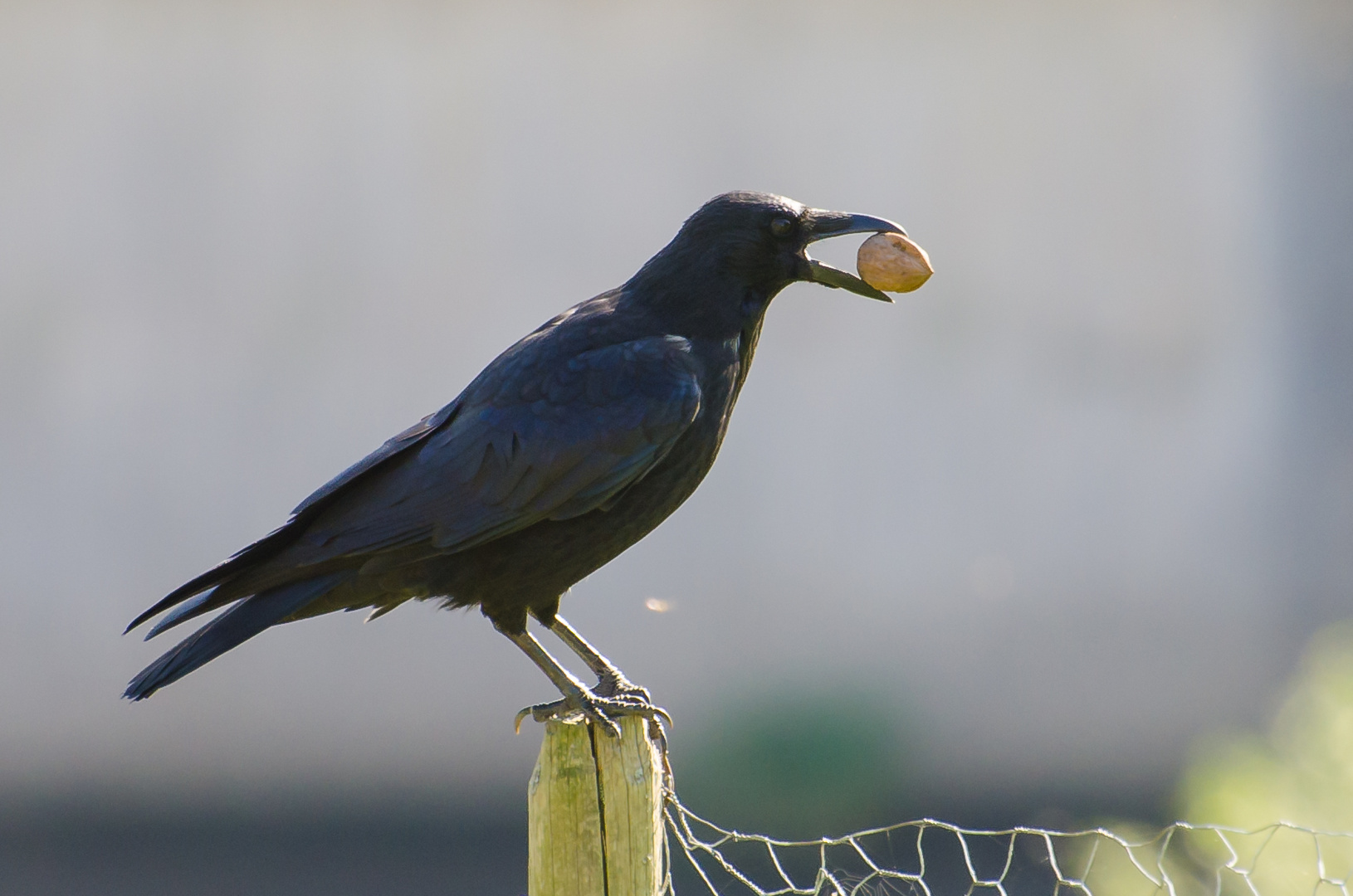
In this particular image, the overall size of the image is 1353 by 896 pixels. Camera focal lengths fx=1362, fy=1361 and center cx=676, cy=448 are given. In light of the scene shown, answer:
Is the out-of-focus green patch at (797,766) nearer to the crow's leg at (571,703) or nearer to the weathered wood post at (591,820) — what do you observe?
the crow's leg at (571,703)

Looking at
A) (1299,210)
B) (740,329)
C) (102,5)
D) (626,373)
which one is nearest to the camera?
(626,373)

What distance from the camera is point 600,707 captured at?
288 cm

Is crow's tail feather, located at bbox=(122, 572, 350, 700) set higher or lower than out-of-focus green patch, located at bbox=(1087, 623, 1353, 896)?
higher

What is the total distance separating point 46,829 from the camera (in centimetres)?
591

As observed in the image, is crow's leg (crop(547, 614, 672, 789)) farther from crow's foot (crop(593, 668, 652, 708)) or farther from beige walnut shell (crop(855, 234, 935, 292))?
beige walnut shell (crop(855, 234, 935, 292))

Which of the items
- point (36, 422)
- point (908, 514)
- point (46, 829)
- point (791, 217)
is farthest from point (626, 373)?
point (46, 829)

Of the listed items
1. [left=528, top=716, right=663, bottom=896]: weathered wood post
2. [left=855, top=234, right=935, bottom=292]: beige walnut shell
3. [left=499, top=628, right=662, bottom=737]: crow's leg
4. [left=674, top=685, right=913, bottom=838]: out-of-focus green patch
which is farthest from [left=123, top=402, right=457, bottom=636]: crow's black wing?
[left=674, top=685, right=913, bottom=838]: out-of-focus green patch

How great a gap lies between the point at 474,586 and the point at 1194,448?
161 inches

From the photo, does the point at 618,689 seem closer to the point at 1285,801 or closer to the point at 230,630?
the point at 230,630

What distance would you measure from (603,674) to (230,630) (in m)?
0.87

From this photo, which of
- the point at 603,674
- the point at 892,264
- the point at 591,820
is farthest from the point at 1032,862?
the point at 591,820

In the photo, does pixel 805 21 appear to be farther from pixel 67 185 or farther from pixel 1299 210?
pixel 67 185

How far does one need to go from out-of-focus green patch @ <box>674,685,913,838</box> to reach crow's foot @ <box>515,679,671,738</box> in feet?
9.16

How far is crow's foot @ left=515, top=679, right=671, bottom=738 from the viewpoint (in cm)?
278
